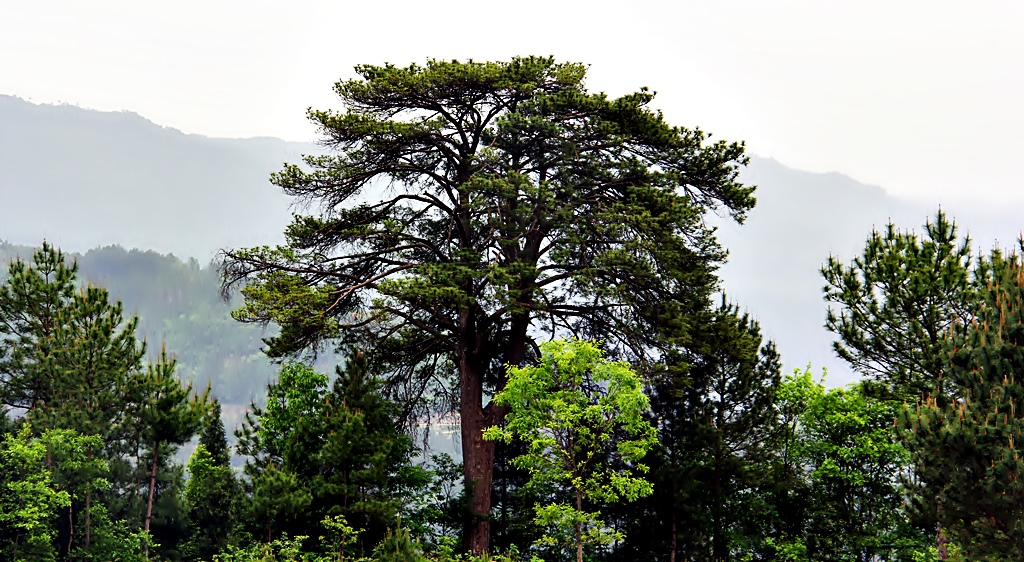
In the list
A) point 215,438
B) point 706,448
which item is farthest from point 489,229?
point 215,438

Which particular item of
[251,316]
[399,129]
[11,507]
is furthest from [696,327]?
[11,507]

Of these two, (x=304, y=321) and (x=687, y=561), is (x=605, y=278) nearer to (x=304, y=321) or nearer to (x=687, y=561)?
(x=304, y=321)

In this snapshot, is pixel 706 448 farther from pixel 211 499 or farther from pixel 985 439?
pixel 211 499

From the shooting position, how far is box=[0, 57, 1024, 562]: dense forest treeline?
2222 cm

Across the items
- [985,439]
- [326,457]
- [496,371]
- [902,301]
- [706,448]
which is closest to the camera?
[985,439]

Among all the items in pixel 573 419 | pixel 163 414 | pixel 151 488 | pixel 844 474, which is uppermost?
pixel 163 414

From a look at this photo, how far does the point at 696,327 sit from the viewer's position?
24.8 meters

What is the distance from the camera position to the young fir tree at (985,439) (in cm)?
1516

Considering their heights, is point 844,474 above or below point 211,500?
above

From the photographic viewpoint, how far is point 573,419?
837 inches

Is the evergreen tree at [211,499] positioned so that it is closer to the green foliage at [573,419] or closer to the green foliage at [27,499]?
the green foliage at [27,499]

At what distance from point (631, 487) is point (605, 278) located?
18.9 ft

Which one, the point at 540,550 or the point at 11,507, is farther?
the point at 540,550

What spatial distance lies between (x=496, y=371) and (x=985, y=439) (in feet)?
51.8
